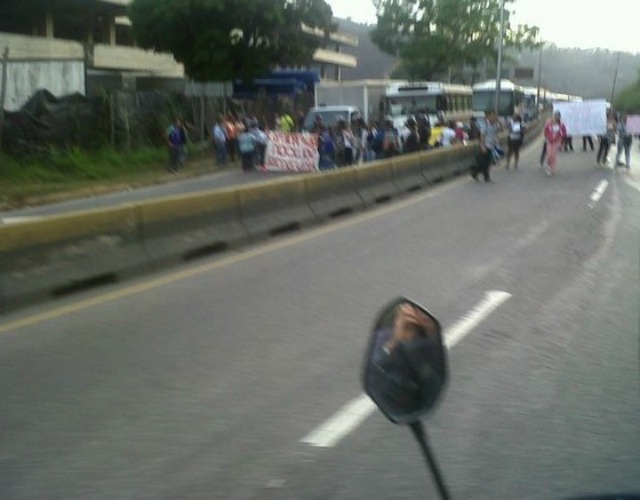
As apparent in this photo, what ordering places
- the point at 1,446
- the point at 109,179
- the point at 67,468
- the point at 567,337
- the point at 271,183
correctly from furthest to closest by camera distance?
the point at 109,179 < the point at 271,183 < the point at 567,337 < the point at 1,446 < the point at 67,468

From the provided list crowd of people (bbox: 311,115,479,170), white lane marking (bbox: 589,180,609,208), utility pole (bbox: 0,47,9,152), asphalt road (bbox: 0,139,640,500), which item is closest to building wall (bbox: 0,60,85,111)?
utility pole (bbox: 0,47,9,152)

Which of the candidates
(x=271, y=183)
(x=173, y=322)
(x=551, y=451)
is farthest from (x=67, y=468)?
(x=271, y=183)

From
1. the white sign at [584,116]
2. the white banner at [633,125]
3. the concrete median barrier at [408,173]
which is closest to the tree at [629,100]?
the white sign at [584,116]

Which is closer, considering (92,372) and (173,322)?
(92,372)

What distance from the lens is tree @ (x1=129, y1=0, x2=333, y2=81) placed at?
142 ft

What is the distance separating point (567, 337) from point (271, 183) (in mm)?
7626

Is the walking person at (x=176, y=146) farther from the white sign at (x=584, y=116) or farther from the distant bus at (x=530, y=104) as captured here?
the distant bus at (x=530, y=104)

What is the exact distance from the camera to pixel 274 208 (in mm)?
15562

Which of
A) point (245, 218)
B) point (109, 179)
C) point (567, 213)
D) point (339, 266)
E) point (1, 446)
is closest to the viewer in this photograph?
point (1, 446)

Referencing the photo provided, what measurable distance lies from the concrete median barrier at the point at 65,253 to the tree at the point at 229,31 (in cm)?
3248

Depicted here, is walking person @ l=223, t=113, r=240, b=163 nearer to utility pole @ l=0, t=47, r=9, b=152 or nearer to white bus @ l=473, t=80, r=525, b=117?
utility pole @ l=0, t=47, r=9, b=152

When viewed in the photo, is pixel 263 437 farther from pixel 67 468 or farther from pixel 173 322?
pixel 173 322

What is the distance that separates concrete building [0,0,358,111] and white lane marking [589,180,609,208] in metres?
15.4

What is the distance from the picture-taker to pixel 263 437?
5910mm
